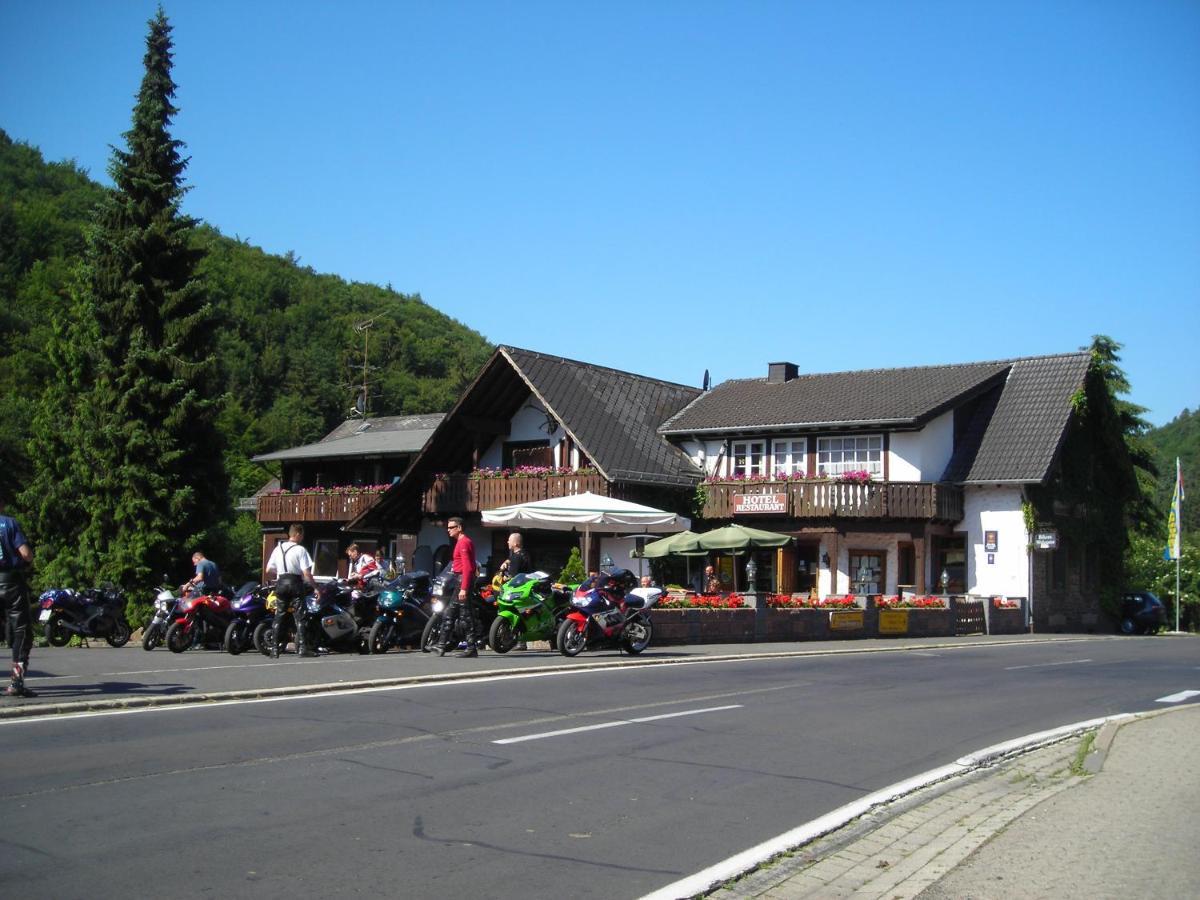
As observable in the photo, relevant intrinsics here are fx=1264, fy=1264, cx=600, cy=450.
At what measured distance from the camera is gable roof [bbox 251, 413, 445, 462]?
→ 170 feet

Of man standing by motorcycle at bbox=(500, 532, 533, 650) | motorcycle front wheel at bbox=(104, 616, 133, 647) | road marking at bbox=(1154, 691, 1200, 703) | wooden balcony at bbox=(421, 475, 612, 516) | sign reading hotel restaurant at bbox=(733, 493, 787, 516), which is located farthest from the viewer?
sign reading hotel restaurant at bbox=(733, 493, 787, 516)

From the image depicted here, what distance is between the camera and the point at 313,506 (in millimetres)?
50469

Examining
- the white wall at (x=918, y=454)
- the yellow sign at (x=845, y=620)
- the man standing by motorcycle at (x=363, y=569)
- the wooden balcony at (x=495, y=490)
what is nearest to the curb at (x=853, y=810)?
the man standing by motorcycle at (x=363, y=569)

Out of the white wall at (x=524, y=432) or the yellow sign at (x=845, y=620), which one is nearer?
the yellow sign at (x=845, y=620)

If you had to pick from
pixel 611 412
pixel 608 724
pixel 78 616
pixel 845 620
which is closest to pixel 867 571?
pixel 611 412

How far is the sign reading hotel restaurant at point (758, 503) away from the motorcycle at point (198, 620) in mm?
23259

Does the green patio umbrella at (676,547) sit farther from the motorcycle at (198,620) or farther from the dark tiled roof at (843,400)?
the motorcycle at (198,620)

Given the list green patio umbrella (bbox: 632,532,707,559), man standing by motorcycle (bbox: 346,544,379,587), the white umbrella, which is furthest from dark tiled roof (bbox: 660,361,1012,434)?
man standing by motorcycle (bbox: 346,544,379,587)

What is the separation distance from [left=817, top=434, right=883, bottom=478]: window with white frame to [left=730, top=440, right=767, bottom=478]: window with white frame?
2.00m

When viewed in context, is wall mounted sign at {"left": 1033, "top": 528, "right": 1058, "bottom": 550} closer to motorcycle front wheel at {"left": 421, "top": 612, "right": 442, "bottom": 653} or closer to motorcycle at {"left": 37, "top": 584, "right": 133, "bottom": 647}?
motorcycle front wheel at {"left": 421, "top": 612, "right": 442, "bottom": 653}

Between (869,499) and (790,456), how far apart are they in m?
4.03

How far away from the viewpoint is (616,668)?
1708 centimetres

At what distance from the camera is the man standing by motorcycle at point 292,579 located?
17.0m

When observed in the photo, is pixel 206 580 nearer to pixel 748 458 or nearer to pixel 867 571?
pixel 867 571
